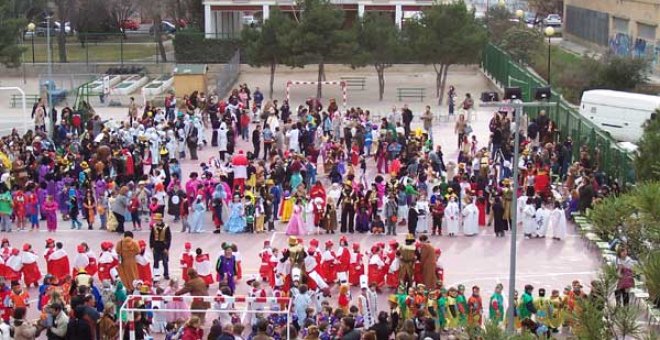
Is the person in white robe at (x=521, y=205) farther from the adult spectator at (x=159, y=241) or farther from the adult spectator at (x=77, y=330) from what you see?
the adult spectator at (x=77, y=330)

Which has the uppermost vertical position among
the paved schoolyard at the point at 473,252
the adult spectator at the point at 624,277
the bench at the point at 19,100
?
the adult spectator at the point at 624,277

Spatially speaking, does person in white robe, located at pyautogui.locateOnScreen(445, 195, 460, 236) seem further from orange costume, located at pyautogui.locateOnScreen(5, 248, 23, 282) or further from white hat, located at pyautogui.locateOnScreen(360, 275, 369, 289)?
orange costume, located at pyautogui.locateOnScreen(5, 248, 23, 282)

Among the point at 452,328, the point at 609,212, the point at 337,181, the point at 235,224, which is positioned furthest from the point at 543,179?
the point at 609,212

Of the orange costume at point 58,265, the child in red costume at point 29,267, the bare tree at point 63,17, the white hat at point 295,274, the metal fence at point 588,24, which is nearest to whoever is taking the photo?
the white hat at point 295,274

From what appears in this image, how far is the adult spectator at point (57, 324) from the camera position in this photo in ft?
51.5

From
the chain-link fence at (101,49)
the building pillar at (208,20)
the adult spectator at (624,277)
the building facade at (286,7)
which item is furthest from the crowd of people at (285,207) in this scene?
the chain-link fence at (101,49)

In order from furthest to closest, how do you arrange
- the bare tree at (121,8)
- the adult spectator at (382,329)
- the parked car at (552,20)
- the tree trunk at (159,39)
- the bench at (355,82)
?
the parked car at (552,20) → the bare tree at (121,8) → the tree trunk at (159,39) → the bench at (355,82) → the adult spectator at (382,329)

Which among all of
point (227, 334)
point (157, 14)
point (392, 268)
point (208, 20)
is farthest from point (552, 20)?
point (227, 334)

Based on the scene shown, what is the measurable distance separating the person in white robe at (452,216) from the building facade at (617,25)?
32.7m

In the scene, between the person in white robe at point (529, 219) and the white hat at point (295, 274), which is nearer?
the white hat at point (295, 274)

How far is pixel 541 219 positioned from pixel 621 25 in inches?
1555

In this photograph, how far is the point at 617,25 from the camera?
2416 inches

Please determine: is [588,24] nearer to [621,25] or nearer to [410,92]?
[621,25]

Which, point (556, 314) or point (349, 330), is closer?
point (349, 330)
